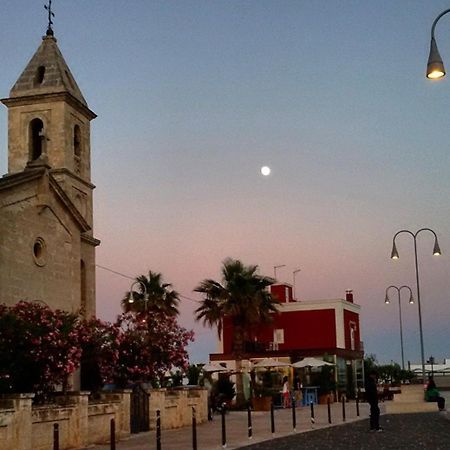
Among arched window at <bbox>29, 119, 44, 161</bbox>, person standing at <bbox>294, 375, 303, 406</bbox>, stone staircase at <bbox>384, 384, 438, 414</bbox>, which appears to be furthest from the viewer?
person standing at <bbox>294, 375, 303, 406</bbox>

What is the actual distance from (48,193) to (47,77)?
31.7 feet

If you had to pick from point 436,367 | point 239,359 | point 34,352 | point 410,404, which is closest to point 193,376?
point 239,359

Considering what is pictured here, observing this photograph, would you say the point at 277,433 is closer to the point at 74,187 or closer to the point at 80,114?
the point at 74,187

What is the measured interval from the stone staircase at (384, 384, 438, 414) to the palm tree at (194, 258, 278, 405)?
12.1 meters

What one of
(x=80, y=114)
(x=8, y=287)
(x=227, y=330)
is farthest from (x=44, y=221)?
(x=227, y=330)

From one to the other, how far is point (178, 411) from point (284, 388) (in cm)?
1659

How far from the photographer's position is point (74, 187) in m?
38.9

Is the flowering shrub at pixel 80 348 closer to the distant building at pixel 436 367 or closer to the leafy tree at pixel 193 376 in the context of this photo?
the leafy tree at pixel 193 376

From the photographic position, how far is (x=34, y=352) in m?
21.3

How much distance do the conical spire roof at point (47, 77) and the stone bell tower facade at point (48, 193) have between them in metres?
0.04

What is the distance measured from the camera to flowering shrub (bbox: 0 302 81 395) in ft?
69.7

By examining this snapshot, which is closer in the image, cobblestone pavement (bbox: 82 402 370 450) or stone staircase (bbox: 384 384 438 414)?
cobblestone pavement (bbox: 82 402 370 450)

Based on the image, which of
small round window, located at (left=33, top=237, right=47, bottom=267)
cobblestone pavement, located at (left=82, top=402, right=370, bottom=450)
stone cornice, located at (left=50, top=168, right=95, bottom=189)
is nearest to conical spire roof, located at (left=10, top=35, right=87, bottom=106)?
stone cornice, located at (left=50, top=168, right=95, bottom=189)

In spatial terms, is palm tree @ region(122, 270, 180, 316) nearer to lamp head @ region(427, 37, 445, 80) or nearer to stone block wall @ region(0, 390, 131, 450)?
stone block wall @ region(0, 390, 131, 450)
